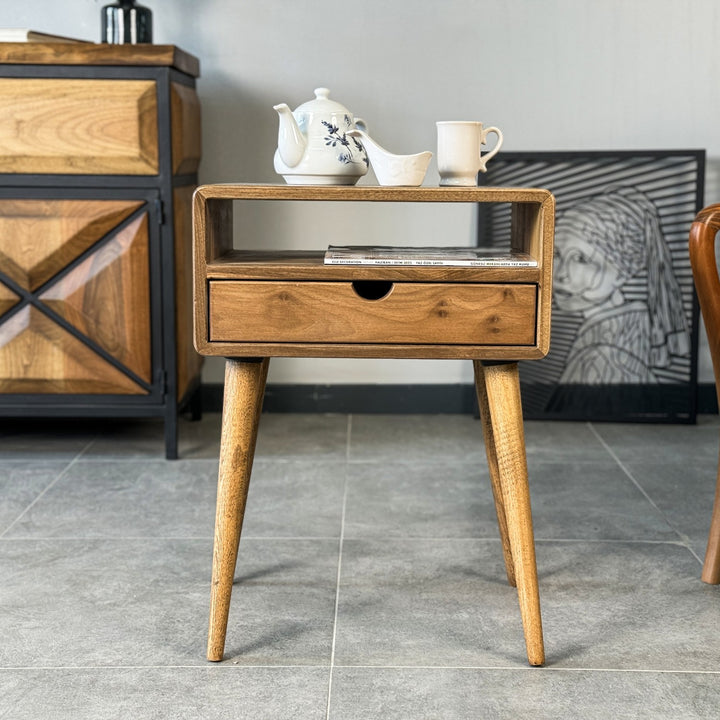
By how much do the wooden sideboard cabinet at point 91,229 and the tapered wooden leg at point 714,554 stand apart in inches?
53.2

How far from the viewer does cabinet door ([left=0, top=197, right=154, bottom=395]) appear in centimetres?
251

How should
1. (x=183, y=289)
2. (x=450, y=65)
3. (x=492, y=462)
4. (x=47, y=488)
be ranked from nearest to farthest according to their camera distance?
(x=492, y=462)
(x=47, y=488)
(x=183, y=289)
(x=450, y=65)

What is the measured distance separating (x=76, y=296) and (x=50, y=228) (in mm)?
176

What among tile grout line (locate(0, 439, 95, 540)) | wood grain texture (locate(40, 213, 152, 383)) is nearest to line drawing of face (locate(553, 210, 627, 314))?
wood grain texture (locate(40, 213, 152, 383))

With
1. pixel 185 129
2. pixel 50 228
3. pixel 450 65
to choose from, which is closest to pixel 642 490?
pixel 450 65

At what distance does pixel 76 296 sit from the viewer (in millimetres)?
2545

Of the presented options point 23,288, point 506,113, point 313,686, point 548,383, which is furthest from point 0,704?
point 506,113

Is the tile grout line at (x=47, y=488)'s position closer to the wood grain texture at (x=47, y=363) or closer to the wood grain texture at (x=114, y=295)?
the wood grain texture at (x=47, y=363)

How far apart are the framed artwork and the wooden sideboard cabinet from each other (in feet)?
3.23

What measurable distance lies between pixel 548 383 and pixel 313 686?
1.74 m

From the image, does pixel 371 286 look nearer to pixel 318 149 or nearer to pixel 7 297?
pixel 318 149

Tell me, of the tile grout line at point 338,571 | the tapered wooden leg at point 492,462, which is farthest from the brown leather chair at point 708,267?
the tile grout line at point 338,571

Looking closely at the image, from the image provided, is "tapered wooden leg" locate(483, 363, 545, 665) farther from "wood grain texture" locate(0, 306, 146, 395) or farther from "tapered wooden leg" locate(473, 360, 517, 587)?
"wood grain texture" locate(0, 306, 146, 395)

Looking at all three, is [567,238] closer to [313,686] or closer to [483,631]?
[483,631]
